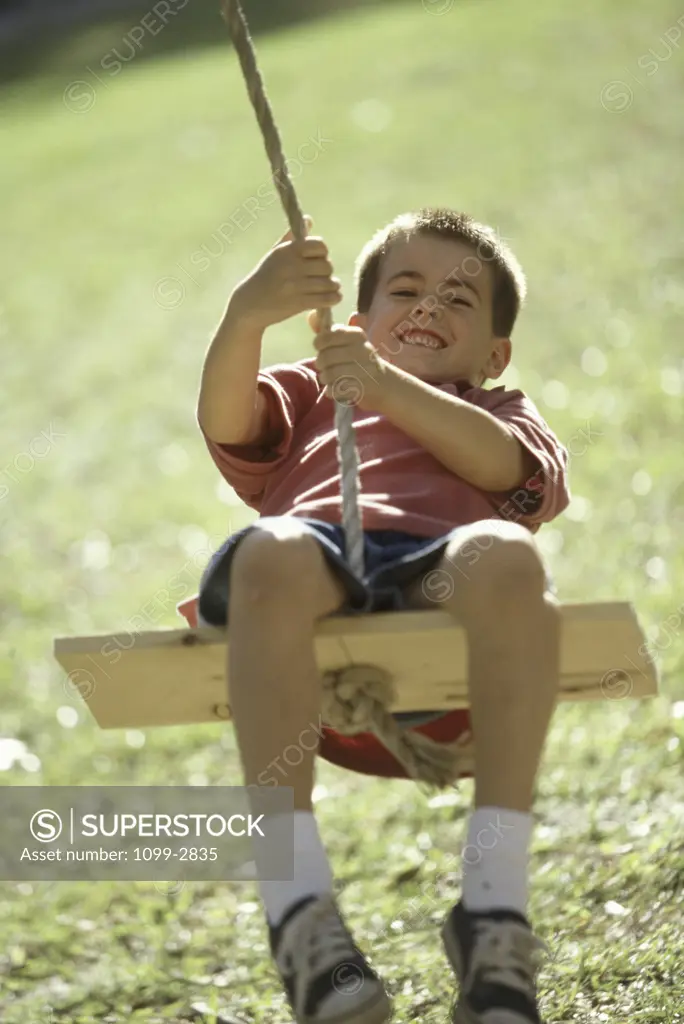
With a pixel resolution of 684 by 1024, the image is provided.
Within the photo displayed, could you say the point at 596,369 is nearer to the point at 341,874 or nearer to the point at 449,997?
the point at 341,874

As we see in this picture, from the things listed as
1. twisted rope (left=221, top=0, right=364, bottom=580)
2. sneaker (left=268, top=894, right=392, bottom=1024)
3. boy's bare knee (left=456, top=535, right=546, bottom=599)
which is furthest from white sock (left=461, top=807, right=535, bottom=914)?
twisted rope (left=221, top=0, right=364, bottom=580)

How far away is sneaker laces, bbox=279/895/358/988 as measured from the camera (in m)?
1.95

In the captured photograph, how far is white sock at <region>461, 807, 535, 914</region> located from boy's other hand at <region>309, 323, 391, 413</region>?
671mm

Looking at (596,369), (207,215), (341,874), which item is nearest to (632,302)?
(596,369)

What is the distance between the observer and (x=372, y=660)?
2.24 m

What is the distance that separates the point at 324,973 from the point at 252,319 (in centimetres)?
103

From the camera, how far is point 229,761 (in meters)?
4.96

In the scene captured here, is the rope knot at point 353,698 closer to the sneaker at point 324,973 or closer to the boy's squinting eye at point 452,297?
the sneaker at point 324,973

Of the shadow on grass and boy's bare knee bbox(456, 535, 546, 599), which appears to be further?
the shadow on grass

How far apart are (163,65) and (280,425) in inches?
513

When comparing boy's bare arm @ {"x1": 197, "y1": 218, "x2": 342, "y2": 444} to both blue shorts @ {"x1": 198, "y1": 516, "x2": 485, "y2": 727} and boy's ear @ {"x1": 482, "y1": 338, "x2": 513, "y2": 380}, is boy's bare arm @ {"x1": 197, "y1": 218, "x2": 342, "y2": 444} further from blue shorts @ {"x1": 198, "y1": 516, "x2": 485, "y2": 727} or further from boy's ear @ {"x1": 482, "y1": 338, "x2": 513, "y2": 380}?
boy's ear @ {"x1": 482, "y1": 338, "x2": 513, "y2": 380}

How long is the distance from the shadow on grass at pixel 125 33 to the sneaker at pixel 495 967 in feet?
44.2

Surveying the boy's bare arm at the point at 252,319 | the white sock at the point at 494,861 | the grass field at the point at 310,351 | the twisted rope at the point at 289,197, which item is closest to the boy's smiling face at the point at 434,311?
the boy's bare arm at the point at 252,319

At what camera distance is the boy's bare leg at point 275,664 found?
208 cm
